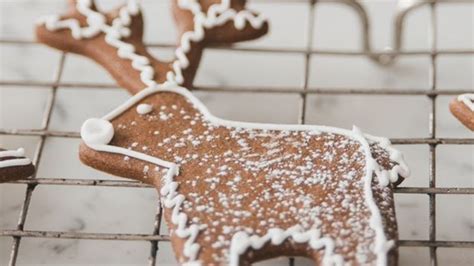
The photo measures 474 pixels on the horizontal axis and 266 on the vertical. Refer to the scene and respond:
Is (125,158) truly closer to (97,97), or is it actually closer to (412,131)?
(97,97)

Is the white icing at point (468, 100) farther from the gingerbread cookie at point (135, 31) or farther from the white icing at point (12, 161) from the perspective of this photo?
the white icing at point (12, 161)

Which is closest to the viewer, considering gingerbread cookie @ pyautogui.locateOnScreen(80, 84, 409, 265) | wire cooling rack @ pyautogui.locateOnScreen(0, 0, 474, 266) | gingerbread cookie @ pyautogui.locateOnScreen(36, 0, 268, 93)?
gingerbread cookie @ pyautogui.locateOnScreen(80, 84, 409, 265)

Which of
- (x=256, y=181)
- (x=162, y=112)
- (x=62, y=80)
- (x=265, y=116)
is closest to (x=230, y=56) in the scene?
(x=265, y=116)

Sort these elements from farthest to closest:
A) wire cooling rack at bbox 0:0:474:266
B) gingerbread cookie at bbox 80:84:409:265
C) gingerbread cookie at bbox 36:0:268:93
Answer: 1. gingerbread cookie at bbox 36:0:268:93
2. wire cooling rack at bbox 0:0:474:266
3. gingerbread cookie at bbox 80:84:409:265

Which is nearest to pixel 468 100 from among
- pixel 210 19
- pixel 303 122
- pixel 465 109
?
pixel 465 109

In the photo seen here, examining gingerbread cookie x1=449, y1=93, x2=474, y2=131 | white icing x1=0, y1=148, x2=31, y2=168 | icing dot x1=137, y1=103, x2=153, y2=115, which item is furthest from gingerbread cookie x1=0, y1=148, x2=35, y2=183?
gingerbread cookie x1=449, y1=93, x2=474, y2=131

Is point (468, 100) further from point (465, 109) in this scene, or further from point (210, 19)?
point (210, 19)

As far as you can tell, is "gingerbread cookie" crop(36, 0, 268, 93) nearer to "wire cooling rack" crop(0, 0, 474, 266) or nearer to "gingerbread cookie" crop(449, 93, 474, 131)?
"wire cooling rack" crop(0, 0, 474, 266)
